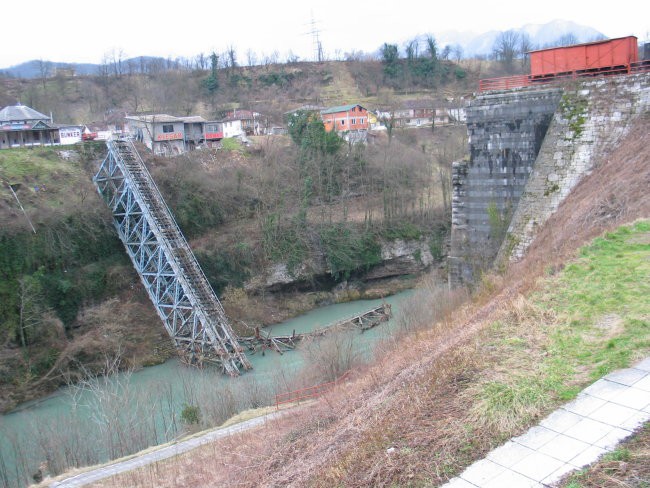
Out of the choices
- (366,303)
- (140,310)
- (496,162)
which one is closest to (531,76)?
(496,162)

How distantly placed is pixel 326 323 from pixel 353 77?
4530 cm

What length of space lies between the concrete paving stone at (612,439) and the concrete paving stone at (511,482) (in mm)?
799

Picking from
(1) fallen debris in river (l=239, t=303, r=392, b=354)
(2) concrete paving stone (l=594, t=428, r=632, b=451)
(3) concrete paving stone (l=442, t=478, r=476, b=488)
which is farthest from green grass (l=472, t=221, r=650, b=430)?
(1) fallen debris in river (l=239, t=303, r=392, b=354)

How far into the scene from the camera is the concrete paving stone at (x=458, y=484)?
5316 millimetres

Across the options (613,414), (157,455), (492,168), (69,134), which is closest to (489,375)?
(613,414)

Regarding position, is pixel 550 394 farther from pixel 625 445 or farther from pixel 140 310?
pixel 140 310

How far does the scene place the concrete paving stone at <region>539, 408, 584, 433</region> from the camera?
572cm

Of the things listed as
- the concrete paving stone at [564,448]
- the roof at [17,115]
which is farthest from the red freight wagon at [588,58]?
the roof at [17,115]

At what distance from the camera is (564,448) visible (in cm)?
538

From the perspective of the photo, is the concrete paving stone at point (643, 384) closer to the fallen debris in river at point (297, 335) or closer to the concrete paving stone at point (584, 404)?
the concrete paving stone at point (584, 404)

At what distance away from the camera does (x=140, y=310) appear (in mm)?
25812

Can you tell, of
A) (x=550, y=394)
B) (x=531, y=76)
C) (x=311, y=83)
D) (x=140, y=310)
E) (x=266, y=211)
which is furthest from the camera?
(x=311, y=83)

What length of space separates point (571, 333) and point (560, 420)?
1953mm

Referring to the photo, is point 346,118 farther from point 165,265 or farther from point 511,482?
point 511,482
